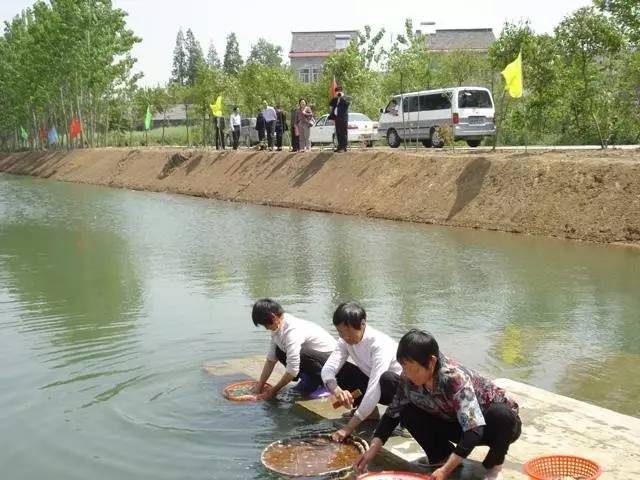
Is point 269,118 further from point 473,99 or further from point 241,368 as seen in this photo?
point 241,368

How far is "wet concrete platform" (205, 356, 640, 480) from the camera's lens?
4691 millimetres

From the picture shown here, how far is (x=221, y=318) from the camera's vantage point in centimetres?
955

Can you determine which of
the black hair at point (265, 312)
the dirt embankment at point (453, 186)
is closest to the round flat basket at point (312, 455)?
the black hair at point (265, 312)

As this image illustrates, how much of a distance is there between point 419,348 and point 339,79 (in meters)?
28.5

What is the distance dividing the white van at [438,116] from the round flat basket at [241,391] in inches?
672

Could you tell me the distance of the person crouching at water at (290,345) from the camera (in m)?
6.08

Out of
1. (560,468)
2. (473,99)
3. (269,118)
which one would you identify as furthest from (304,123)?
(560,468)

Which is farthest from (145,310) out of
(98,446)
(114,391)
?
(98,446)

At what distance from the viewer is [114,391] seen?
22.6 ft

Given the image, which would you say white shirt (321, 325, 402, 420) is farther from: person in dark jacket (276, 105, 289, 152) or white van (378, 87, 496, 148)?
person in dark jacket (276, 105, 289, 152)

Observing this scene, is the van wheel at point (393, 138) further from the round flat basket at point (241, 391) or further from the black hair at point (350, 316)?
the black hair at point (350, 316)

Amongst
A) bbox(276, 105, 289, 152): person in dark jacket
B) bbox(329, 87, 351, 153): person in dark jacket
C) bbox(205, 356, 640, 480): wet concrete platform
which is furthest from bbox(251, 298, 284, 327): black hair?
bbox(276, 105, 289, 152): person in dark jacket

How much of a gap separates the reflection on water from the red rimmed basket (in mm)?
1736

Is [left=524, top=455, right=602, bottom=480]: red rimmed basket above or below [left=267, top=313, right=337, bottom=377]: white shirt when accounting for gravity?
below
